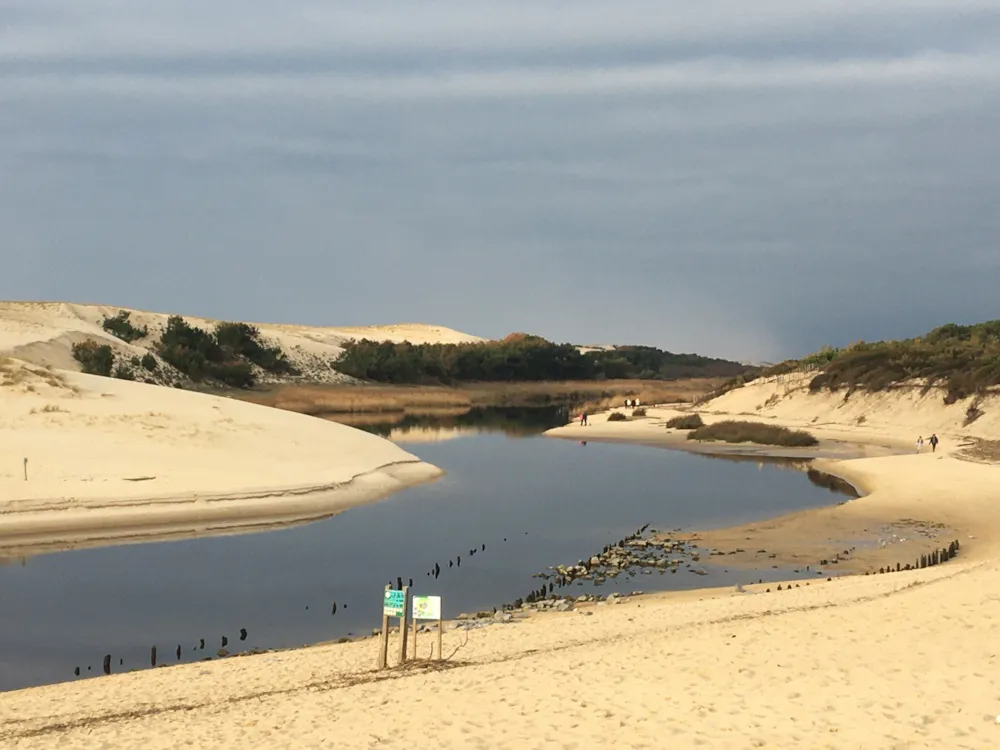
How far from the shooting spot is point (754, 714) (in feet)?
28.3

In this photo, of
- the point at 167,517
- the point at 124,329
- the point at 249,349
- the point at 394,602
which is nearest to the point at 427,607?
the point at 394,602

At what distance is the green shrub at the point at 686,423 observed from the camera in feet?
176

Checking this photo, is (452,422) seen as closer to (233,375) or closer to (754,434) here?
(754,434)

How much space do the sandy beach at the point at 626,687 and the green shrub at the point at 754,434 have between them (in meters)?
30.8

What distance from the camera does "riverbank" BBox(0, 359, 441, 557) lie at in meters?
23.3

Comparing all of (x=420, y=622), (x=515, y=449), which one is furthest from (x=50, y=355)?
(x=420, y=622)

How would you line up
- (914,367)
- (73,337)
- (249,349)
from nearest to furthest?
(914,367) < (73,337) < (249,349)

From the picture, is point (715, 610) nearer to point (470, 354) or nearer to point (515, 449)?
point (515, 449)

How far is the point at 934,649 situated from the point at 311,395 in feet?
200

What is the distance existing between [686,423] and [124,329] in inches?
2418

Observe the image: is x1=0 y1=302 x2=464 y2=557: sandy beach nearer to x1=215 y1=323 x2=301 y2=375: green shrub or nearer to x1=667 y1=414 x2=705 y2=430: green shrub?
x1=667 y1=414 x2=705 y2=430: green shrub

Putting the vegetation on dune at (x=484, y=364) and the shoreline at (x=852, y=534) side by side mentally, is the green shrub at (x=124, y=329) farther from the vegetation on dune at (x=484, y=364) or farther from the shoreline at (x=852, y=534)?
the shoreline at (x=852, y=534)

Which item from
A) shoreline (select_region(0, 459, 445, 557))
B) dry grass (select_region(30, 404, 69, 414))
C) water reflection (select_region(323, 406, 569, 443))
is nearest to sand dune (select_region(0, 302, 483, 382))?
dry grass (select_region(30, 404, 69, 414))

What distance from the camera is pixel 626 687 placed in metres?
9.75
